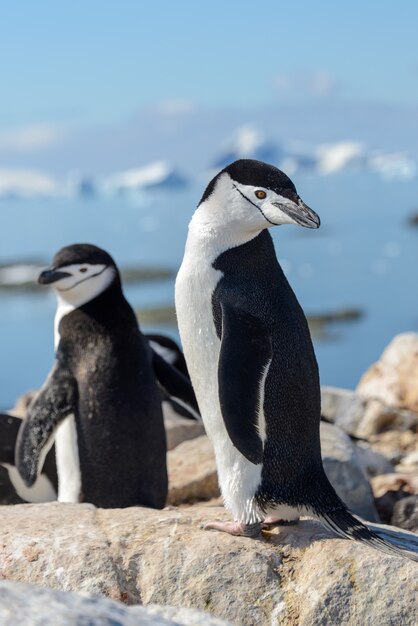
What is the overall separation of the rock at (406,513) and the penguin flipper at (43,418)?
1757 millimetres

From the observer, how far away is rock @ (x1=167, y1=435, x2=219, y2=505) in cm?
543

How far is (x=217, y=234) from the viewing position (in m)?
3.71

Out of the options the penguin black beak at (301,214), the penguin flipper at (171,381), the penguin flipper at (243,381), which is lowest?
the penguin flipper at (243,381)

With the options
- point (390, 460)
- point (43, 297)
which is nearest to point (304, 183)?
point (43, 297)

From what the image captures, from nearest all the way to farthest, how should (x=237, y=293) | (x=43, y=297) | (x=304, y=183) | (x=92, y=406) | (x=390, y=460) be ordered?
→ (x=237, y=293) < (x=92, y=406) < (x=390, y=460) < (x=43, y=297) < (x=304, y=183)

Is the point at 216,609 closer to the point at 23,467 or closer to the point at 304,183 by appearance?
the point at 23,467

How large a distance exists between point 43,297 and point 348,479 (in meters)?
24.7

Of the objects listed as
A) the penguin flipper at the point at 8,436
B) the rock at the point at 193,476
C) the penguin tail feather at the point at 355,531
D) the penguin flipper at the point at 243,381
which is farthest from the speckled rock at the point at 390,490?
the penguin flipper at the point at 8,436

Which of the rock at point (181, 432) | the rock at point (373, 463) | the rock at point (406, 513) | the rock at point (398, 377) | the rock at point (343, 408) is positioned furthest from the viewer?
the rock at point (398, 377)

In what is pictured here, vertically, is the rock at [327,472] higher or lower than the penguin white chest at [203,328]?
lower

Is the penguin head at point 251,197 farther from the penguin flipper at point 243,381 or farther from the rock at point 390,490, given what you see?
the rock at point 390,490

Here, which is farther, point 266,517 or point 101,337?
point 101,337

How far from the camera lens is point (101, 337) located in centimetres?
520

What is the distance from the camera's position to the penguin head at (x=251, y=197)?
3605 mm
